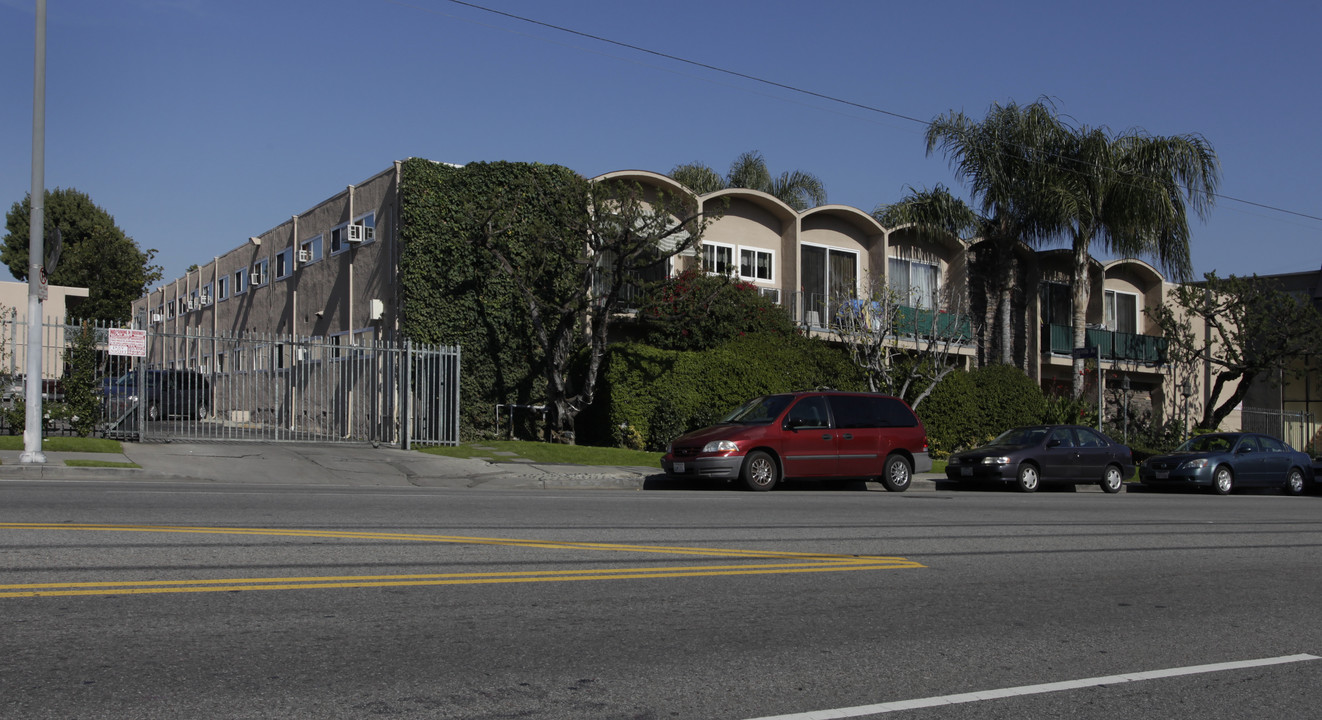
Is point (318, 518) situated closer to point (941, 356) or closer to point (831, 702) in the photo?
A: point (831, 702)

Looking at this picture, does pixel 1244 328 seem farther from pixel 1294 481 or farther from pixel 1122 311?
pixel 1294 481

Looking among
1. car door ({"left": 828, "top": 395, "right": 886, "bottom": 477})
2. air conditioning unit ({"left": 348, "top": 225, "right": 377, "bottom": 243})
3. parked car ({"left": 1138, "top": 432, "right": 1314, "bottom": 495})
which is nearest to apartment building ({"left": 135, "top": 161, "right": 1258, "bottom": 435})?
air conditioning unit ({"left": 348, "top": 225, "right": 377, "bottom": 243})

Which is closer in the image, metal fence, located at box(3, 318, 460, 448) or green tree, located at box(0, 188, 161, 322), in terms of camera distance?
metal fence, located at box(3, 318, 460, 448)

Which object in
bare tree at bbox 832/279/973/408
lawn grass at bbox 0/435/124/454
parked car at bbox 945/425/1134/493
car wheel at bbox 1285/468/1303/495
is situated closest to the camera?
lawn grass at bbox 0/435/124/454

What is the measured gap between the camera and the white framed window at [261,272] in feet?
104

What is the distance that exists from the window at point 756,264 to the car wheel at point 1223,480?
12458 millimetres

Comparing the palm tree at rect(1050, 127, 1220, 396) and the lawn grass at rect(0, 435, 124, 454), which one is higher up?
the palm tree at rect(1050, 127, 1220, 396)

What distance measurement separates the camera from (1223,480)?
882 inches

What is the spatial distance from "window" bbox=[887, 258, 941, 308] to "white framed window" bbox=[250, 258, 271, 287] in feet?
61.1

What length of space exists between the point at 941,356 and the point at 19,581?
2605 cm

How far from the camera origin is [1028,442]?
21.1 meters

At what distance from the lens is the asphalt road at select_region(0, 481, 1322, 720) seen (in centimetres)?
473

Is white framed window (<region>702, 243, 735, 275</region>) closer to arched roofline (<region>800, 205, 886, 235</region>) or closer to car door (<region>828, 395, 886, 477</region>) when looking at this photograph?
arched roofline (<region>800, 205, 886, 235</region>)

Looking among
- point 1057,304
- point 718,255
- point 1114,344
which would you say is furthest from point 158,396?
point 1114,344
